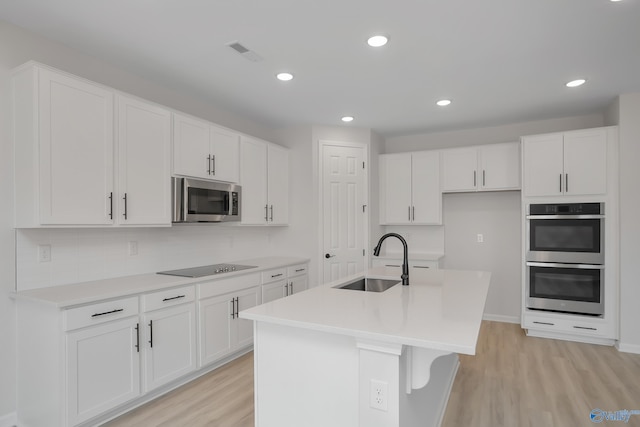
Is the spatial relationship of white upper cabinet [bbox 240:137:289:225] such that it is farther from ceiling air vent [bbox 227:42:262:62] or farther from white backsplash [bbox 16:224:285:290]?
ceiling air vent [bbox 227:42:262:62]

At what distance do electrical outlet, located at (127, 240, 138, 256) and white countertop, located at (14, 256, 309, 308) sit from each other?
200 mm

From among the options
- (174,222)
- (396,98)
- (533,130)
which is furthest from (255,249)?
(533,130)

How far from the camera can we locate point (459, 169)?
15.3 ft

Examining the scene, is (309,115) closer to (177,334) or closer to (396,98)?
(396,98)

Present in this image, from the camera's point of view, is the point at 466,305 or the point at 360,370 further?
the point at 466,305

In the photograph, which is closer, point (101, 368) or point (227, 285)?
point (101, 368)

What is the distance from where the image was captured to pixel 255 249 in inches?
176

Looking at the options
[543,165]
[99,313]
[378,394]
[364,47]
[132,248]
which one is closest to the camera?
[378,394]

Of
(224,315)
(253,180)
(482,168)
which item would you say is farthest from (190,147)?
(482,168)

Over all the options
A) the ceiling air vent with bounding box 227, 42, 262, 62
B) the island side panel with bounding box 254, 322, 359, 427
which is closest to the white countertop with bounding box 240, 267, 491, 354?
the island side panel with bounding box 254, 322, 359, 427

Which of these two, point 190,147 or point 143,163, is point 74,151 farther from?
point 190,147

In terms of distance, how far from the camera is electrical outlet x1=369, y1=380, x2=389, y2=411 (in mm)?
1473

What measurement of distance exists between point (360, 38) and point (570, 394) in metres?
3.07
